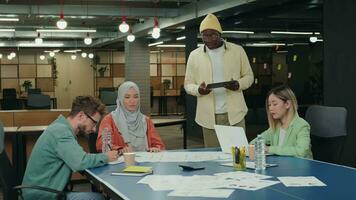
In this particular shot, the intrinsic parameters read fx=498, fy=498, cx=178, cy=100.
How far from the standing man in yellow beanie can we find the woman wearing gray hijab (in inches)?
19.0

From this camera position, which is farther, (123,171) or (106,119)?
(106,119)

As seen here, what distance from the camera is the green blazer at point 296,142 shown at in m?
3.36

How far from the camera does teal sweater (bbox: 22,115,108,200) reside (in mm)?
2936

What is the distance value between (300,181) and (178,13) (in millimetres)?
9497

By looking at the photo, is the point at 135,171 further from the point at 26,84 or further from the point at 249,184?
the point at 26,84

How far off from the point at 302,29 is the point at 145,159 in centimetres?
574

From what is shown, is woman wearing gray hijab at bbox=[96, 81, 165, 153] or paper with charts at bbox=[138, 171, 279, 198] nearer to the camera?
paper with charts at bbox=[138, 171, 279, 198]

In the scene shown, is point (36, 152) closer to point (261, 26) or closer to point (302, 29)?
point (302, 29)

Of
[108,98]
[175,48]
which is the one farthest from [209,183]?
[175,48]

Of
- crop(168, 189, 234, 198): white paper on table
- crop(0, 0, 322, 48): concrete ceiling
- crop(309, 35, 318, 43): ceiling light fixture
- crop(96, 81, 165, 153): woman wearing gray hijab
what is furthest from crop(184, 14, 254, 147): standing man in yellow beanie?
crop(309, 35, 318, 43): ceiling light fixture

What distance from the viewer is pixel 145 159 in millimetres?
3354

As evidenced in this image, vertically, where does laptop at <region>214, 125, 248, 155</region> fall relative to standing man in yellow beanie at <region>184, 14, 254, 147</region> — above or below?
below

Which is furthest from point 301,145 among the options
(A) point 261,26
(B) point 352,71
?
(A) point 261,26

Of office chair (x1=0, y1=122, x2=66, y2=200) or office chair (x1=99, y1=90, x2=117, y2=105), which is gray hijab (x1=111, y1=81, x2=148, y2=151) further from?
office chair (x1=99, y1=90, x2=117, y2=105)
